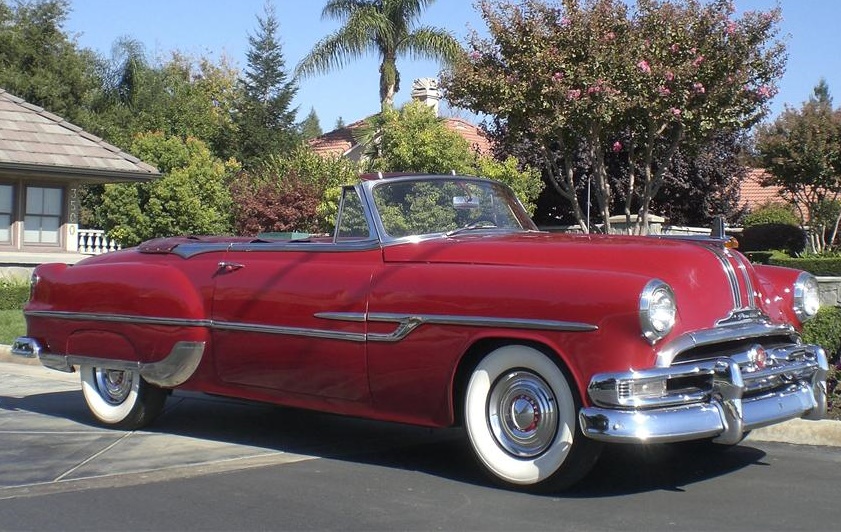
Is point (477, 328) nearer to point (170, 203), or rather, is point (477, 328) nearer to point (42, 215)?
point (42, 215)

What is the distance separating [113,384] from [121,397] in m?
0.15

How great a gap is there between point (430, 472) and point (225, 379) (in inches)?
62.2

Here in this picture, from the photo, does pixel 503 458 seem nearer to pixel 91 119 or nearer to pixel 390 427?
pixel 390 427

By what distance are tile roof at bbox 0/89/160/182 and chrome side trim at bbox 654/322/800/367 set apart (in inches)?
651

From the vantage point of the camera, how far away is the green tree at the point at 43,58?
3756cm

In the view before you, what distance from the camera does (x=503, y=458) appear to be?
17.3 feet

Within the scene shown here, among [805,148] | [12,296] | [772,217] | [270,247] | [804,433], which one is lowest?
[804,433]

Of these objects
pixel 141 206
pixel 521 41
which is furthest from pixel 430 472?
pixel 141 206

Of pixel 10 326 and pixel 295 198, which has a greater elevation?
pixel 295 198

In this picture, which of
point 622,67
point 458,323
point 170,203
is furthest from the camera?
point 170,203

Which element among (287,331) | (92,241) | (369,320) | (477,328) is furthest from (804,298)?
(92,241)

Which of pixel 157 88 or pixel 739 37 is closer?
pixel 739 37

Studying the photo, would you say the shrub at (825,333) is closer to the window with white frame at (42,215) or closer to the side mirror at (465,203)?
the side mirror at (465,203)

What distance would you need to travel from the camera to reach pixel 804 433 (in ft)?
21.6
